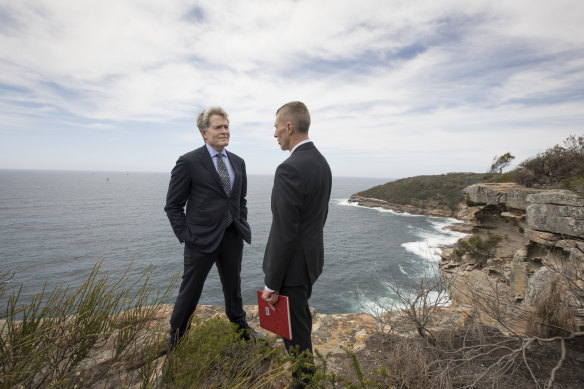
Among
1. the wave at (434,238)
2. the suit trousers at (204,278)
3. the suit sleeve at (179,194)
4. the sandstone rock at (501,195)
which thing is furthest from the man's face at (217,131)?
the wave at (434,238)

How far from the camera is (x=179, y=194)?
8.36 ft

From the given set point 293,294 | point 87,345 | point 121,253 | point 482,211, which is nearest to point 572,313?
point 293,294

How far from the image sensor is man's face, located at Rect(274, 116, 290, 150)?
2201 mm

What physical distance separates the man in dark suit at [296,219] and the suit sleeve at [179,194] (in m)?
0.93

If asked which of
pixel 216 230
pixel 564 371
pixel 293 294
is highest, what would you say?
pixel 216 230

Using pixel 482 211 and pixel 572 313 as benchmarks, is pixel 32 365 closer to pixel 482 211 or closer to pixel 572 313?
pixel 572 313

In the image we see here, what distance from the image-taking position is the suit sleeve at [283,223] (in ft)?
6.62

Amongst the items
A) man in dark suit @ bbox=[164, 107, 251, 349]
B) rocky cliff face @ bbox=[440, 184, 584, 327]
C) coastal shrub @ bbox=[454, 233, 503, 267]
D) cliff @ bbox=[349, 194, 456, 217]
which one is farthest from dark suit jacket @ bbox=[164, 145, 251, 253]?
cliff @ bbox=[349, 194, 456, 217]

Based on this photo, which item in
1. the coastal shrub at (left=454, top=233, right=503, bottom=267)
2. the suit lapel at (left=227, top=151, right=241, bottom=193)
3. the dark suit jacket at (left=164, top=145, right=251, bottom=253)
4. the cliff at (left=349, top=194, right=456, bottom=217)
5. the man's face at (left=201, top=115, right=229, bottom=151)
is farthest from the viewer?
the cliff at (left=349, top=194, right=456, bottom=217)

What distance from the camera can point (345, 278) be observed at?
20422 millimetres

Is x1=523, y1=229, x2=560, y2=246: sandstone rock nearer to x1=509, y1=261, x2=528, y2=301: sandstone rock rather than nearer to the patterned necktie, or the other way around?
x1=509, y1=261, x2=528, y2=301: sandstone rock

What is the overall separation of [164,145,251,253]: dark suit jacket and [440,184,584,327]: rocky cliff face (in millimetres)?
2503

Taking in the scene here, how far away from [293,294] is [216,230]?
3.05ft

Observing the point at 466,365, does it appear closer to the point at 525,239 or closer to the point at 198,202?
the point at 198,202
